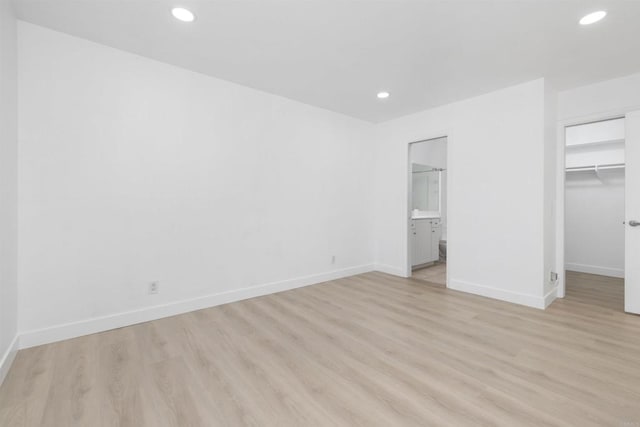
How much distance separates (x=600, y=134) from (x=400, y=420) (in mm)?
5601

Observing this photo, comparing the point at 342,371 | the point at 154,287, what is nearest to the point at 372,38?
the point at 342,371

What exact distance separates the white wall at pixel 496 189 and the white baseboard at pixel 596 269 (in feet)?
8.15

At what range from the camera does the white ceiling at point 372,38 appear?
6.70 feet

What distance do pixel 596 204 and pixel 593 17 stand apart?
3.82 m

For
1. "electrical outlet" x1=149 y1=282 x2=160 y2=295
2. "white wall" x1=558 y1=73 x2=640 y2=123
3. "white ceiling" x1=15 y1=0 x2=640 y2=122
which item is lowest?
"electrical outlet" x1=149 y1=282 x2=160 y2=295

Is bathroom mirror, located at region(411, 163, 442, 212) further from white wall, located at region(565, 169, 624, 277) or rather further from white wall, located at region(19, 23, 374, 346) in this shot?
white wall, located at region(19, 23, 374, 346)

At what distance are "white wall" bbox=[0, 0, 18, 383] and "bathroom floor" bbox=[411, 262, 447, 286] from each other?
4.52 m

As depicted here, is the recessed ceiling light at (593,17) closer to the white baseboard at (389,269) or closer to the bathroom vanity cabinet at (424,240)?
the bathroom vanity cabinet at (424,240)

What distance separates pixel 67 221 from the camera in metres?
2.38

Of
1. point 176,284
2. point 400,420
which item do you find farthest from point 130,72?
point 400,420

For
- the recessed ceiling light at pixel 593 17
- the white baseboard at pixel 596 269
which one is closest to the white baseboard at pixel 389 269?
the white baseboard at pixel 596 269

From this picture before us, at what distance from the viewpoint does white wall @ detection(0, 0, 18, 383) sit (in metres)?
1.84

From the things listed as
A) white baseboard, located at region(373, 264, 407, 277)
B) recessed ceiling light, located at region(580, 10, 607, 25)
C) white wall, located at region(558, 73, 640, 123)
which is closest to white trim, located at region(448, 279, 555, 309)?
white baseboard, located at region(373, 264, 407, 277)

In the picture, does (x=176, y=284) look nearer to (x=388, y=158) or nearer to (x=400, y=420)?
(x=400, y=420)
